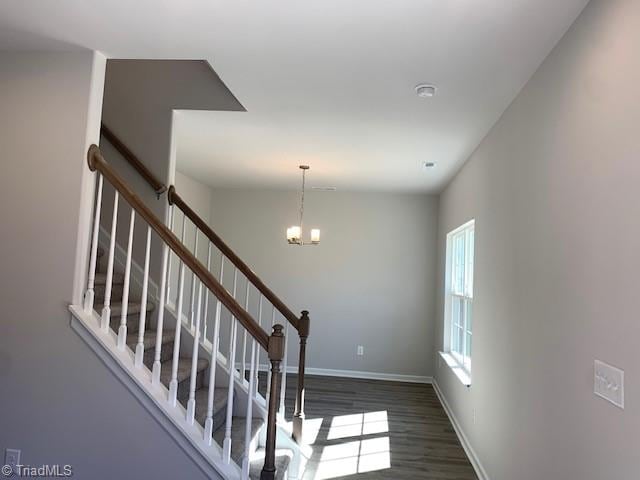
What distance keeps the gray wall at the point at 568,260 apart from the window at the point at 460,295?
4.12 feet

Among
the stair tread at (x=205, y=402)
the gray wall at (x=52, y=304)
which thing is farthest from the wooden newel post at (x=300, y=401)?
the gray wall at (x=52, y=304)

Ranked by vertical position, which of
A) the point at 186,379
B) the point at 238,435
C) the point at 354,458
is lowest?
the point at 354,458

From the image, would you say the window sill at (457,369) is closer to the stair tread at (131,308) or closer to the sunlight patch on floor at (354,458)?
the sunlight patch on floor at (354,458)

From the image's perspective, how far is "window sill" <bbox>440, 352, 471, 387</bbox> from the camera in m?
3.84

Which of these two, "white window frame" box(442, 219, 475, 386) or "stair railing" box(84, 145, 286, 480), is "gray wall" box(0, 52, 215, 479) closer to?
"stair railing" box(84, 145, 286, 480)

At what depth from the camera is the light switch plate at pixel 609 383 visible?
4.62 feet

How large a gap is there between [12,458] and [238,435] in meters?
1.19

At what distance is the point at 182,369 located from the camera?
283cm

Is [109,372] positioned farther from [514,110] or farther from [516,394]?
[514,110]

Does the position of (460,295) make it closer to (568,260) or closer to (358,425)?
(358,425)

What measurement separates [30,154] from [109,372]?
1.19 metres

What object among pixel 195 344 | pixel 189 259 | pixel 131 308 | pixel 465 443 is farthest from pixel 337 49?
pixel 465 443

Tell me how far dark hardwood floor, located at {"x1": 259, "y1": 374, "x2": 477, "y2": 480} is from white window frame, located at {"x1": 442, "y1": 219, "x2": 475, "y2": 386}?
54 centimetres

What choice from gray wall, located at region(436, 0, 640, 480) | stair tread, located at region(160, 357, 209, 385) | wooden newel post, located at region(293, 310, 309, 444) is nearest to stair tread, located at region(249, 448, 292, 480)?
wooden newel post, located at region(293, 310, 309, 444)
